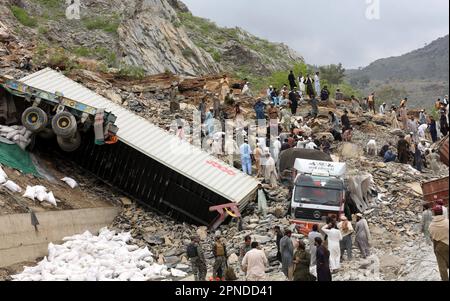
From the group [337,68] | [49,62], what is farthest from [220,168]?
[337,68]

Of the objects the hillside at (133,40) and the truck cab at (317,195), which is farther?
the hillside at (133,40)

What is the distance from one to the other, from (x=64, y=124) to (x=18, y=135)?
1.56 metres

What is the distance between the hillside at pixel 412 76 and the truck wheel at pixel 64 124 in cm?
6376

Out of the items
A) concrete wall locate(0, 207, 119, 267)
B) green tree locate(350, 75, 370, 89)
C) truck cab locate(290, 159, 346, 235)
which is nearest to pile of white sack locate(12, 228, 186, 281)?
concrete wall locate(0, 207, 119, 267)

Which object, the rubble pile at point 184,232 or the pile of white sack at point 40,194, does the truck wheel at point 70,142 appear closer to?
the pile of white sack at point 40,194

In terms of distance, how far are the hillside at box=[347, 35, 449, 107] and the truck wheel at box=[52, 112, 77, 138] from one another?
6376 cm

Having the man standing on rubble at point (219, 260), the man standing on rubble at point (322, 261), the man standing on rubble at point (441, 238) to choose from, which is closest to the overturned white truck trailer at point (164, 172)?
the man standing on rubble at point (219, 260)

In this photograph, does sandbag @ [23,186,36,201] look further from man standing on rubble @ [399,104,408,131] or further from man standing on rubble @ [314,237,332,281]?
man standing on rubble @ [399,104,408,131]

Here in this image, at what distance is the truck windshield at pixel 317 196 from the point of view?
54.5 ft

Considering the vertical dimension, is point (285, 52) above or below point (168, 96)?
above

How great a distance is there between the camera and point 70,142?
2020 cm

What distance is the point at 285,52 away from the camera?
2793 inches
